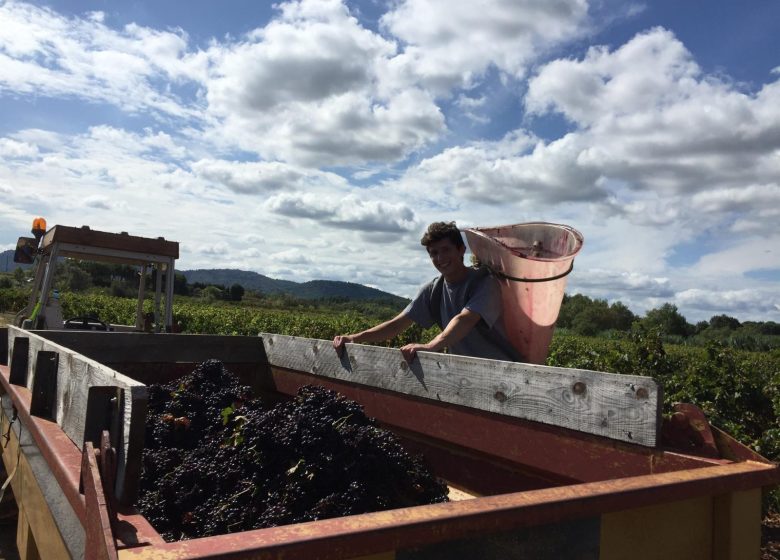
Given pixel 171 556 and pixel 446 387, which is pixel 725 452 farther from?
pixel 171 556

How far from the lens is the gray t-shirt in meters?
3.23

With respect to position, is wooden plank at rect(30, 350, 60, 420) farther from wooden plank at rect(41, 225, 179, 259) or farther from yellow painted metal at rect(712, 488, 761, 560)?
wooden plank at rect(41, 225, 179, 259)

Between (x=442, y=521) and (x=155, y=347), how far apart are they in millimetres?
3363

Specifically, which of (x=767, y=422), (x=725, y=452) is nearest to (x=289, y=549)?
(x=725, y=452)

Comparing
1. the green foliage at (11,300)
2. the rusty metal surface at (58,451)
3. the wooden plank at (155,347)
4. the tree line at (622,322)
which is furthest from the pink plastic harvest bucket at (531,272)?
the tree line at (622,322)

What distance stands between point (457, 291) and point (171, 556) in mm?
2694

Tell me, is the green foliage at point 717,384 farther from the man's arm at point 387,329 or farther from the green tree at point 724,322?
the green tree at point 724,322

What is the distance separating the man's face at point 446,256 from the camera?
347 centimetres

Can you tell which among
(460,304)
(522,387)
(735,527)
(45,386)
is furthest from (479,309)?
(45,386)

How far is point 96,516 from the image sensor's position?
1113 mm

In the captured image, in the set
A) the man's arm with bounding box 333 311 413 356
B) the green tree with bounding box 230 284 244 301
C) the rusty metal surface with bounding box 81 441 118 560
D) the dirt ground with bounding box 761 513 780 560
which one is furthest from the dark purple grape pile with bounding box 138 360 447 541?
the green tree with bounding box 230 284 244 301

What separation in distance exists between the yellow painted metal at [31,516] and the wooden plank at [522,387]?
4.76 ft

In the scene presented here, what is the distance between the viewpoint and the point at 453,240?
351 centimetres

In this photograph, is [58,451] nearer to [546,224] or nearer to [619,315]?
[546,224]
